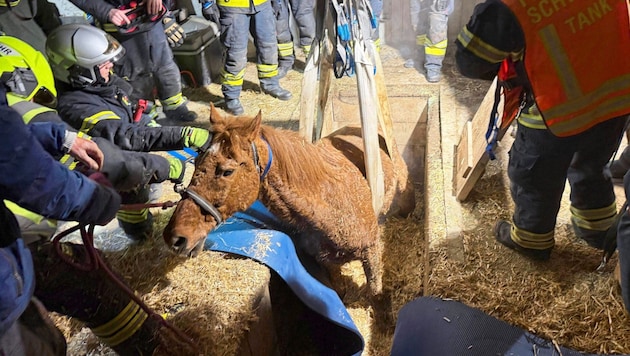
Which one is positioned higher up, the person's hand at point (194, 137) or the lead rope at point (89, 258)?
the lead rope at point (89, 258)

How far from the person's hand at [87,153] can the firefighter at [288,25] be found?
11.6ft

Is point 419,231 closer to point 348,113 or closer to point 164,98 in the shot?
point 348,113

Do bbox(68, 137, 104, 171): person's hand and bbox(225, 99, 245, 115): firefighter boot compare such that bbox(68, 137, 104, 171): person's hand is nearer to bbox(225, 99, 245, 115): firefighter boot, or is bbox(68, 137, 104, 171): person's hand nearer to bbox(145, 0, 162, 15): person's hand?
bbox(145, 0, 162, 15): person's hand

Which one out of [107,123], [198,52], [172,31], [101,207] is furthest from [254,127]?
[198,52]

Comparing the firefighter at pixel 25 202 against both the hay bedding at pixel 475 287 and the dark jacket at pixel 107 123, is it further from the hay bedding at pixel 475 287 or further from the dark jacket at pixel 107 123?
the dark jacket at pixel 107 123

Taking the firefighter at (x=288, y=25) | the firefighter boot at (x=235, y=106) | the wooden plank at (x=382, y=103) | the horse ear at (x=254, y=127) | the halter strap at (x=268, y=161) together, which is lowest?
the firefighter boot at (x=235, y=106)

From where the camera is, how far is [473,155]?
3.21 metres

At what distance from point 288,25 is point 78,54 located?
124 inches

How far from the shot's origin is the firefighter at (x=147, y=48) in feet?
13.0

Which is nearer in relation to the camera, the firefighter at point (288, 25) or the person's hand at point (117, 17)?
the person's hand at point (117, 17)

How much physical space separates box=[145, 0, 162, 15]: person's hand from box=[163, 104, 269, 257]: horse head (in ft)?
8.32

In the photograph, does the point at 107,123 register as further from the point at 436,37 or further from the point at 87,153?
the point at 436,37

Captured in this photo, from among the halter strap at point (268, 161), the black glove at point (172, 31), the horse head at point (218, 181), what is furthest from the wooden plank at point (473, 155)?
the black glove at point (172, 31)

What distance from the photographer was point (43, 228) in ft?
6.36
